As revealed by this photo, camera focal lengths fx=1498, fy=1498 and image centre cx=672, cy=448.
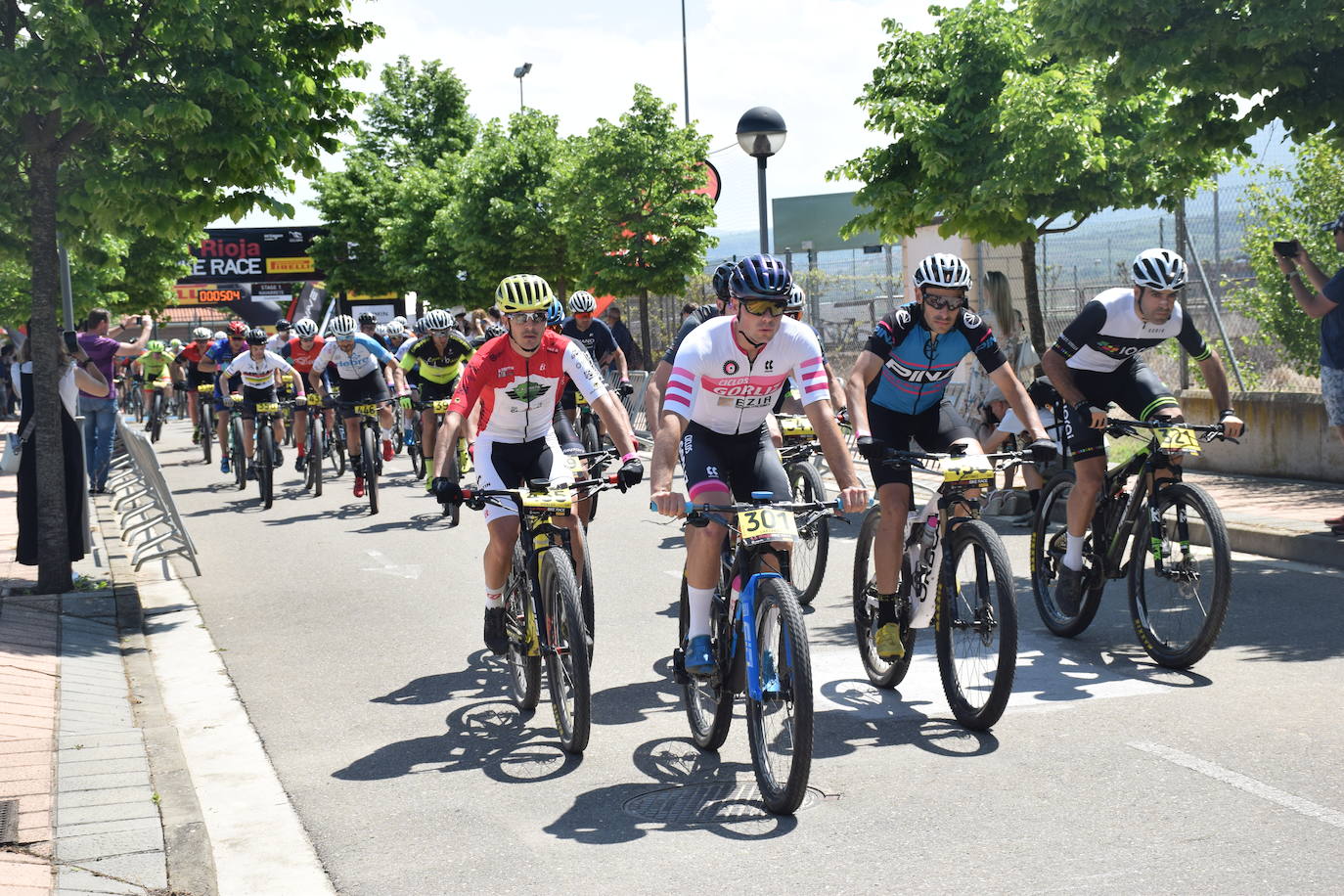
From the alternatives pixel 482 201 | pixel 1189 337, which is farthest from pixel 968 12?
pixel 482 201

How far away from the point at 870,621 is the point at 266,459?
10790 millimetres

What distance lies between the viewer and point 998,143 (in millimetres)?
14766

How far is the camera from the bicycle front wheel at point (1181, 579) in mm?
6836

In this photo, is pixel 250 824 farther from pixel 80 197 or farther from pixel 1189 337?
pixel 80 197

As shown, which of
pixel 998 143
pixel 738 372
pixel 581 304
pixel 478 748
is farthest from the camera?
pixel 581 304

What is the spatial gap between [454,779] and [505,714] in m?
1.09

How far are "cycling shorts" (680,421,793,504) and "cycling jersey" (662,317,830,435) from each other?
58mm

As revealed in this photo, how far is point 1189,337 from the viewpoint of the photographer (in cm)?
769

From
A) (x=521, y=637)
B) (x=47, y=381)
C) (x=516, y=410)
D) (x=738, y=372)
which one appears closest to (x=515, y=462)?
(x=516, y=410)

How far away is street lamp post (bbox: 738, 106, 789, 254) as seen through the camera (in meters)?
15.2

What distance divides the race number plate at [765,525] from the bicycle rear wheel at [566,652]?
810 millimetres

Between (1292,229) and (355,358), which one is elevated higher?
(1292,229)

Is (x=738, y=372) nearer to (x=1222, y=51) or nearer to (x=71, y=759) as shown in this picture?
(x=71, y=759)

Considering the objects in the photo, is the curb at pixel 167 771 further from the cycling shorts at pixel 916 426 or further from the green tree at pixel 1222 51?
the green tree at pixel 1222 51
